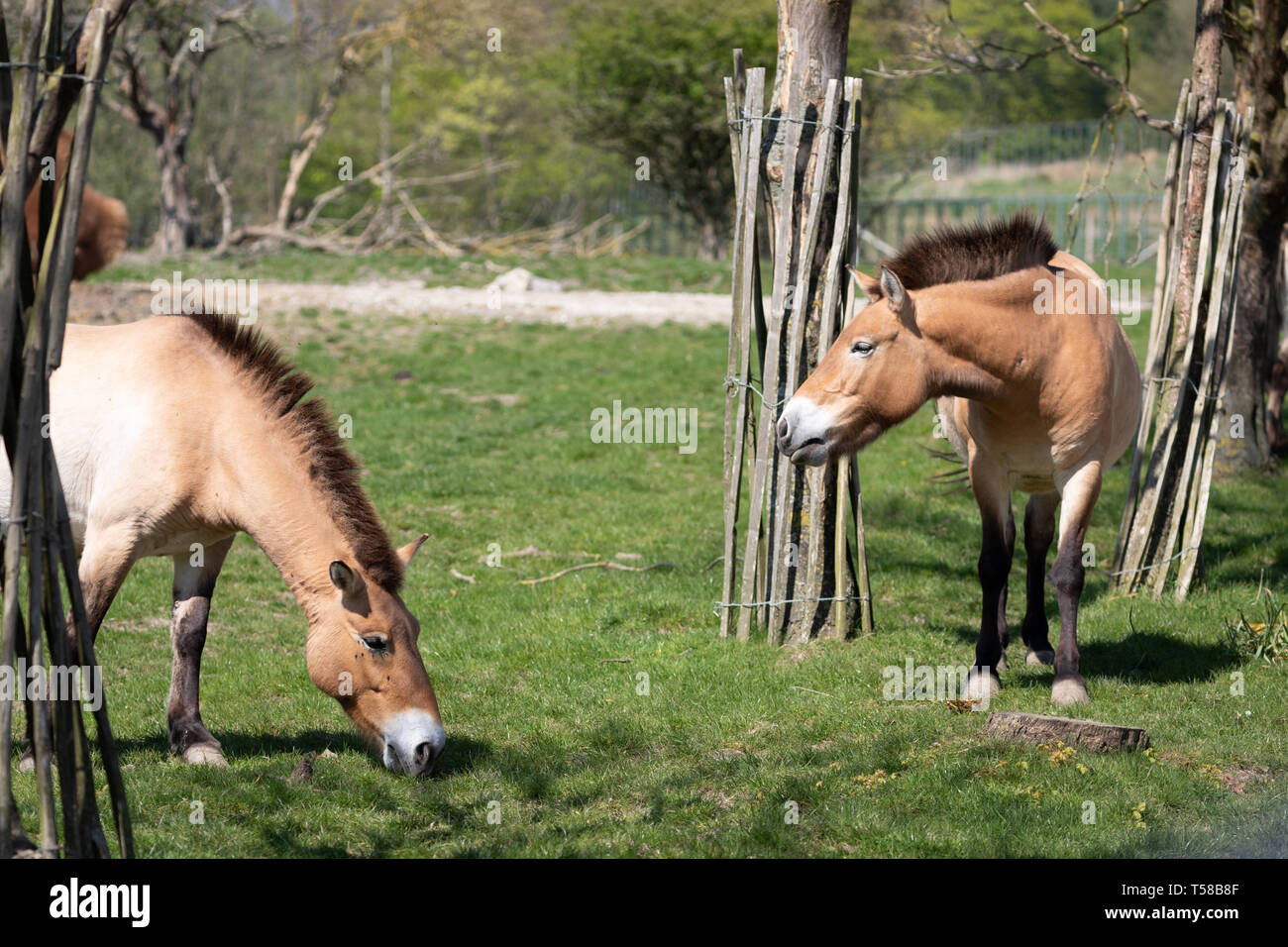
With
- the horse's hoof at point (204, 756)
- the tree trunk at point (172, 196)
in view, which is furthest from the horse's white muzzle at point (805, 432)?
the tree trunk at point (172, 196)

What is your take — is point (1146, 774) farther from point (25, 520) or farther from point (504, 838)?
point (25, 520)

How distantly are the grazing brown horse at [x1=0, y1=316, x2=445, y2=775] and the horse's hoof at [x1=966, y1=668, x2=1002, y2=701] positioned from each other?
283 centimetres

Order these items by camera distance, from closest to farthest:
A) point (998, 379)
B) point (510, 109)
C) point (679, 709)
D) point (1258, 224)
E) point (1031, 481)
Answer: point (998, 379), point (679, 709), point (1031, 481), point (1258, 224), point (510, 109)

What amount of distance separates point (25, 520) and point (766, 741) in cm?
342

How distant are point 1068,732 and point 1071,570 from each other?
1.18 meters

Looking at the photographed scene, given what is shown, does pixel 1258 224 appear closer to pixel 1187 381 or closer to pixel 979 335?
pixel 1187 381

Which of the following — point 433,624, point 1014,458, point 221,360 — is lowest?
point 433,624

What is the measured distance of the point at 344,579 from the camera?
4934mm

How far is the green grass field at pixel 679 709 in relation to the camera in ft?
15.8

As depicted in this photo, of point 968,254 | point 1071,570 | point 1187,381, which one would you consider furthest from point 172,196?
point 1071,570

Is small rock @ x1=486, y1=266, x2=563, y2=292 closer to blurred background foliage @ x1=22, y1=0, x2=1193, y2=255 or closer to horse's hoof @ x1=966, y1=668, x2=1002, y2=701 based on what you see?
blurred background foliage @ x1=22, y1=0, x2=1193, y2=255

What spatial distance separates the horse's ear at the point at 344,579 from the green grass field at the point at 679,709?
87 centimetres

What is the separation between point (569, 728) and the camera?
616 centimetres
